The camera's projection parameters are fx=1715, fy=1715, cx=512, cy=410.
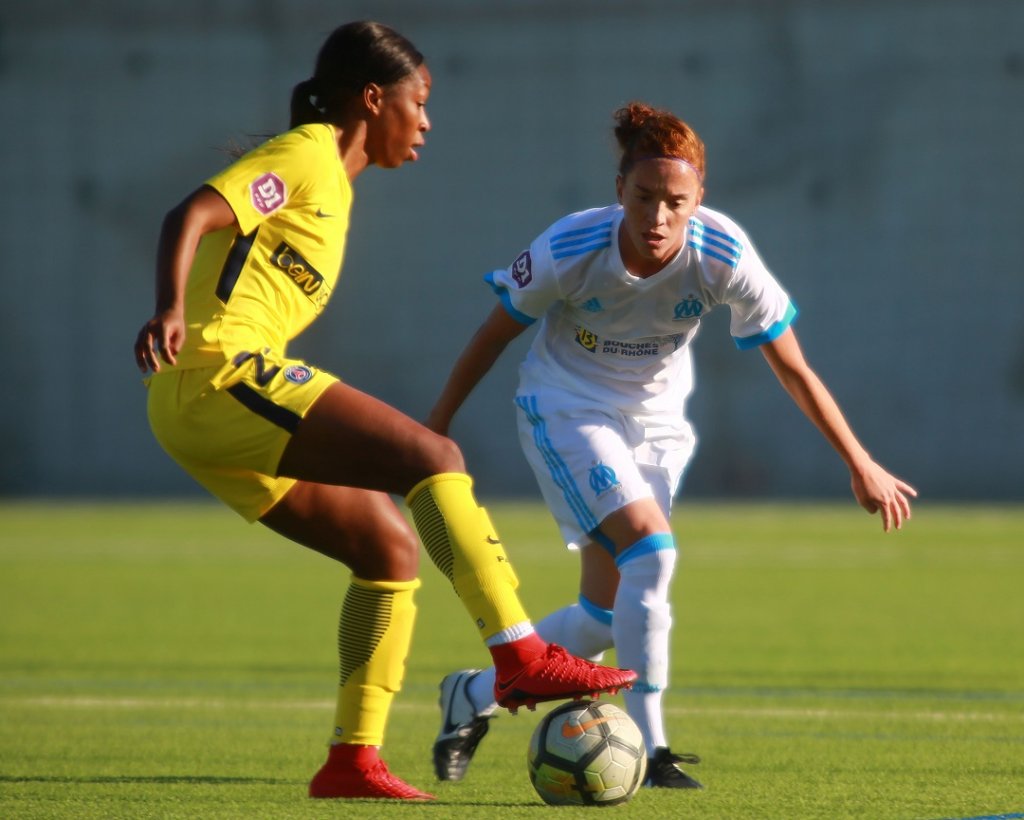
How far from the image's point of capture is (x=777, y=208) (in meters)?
22.9

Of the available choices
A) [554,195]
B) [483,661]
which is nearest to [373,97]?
[483,661]

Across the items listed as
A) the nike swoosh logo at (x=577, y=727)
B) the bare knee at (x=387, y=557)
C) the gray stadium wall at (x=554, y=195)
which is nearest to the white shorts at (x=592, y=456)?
the bare knee at (x=387, y=557)

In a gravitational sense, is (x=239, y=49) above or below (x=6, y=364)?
above

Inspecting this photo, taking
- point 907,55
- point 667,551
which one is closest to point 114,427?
point 907,55

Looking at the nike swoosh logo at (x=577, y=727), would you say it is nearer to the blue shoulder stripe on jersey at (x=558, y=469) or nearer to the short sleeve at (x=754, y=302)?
the blue shoulder stripe on jersey at (x=558, y=469)

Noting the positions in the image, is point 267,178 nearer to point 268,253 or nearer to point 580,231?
point 268,253

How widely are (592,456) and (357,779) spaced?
1117 mm

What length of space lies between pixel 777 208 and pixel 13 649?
15.8 meters

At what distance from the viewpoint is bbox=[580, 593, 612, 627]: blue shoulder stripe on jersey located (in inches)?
206

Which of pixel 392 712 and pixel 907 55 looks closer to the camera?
pixel 392 712

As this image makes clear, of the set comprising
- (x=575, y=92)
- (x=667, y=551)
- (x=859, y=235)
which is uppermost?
(x=575, y=92)

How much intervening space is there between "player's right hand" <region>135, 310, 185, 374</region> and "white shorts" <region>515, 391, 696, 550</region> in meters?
1.44

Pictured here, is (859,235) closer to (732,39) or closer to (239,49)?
(732,39)

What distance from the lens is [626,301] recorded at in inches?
193
